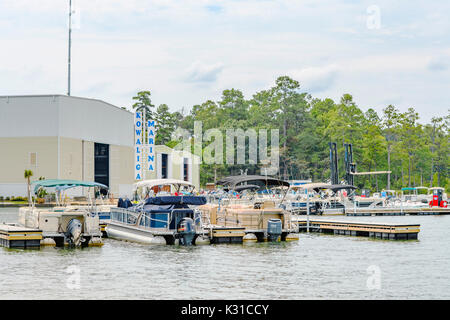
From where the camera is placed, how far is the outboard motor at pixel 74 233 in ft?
120

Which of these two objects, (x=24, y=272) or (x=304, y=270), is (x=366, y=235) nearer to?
(x=304, y=270)

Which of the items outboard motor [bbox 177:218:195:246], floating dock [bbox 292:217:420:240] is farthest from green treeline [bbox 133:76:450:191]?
outboard motor [bbox 177:218:195:246]

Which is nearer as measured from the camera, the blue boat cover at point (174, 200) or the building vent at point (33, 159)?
the blue boat cover at point (174, 200)

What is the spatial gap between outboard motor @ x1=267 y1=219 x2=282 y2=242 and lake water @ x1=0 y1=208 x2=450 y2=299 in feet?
2.54

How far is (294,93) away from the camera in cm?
14300

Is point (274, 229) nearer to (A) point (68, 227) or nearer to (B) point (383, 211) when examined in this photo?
(A) point (68, 227)

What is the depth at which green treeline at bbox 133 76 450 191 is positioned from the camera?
406 feet

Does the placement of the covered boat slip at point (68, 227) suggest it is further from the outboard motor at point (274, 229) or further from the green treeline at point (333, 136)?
the green treeline at point (333, 136)

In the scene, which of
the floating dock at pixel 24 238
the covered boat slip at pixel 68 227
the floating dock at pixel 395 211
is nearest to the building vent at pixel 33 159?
the floating dock at pixel 395 211

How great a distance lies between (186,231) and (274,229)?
234 inches

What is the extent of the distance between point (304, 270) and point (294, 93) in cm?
11538

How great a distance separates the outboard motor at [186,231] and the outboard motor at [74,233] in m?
5.33

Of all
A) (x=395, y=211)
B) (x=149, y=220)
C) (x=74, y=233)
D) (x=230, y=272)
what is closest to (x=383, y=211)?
(x=395, y=211)
